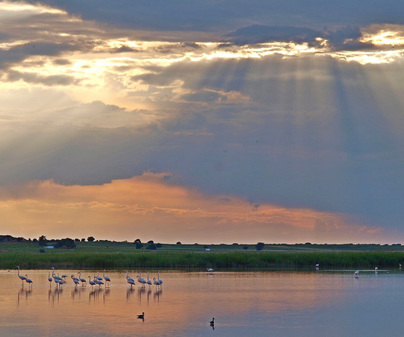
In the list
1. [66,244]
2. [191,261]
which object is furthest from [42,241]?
[191,261]

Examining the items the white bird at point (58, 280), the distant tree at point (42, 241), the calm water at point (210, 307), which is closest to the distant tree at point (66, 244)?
the distant tree at point (42, 241)

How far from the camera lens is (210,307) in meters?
38.4

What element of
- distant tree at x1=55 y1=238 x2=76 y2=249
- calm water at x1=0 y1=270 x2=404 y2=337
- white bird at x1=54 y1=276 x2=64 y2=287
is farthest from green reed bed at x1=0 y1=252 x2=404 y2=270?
distant tree at x1=55 y1=238 x2=76 y2=249

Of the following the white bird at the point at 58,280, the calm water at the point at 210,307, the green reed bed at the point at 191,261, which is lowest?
the calm water at the point at 210,307

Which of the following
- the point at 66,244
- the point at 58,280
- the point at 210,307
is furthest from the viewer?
the point at 66,244

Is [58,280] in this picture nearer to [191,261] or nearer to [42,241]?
[191,261]

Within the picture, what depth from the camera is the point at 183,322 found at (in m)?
32.8

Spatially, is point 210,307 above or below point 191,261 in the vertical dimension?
below

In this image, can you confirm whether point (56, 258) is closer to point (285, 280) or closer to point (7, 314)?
point (285, 280)

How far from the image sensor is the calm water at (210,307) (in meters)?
31.2

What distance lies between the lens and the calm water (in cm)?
3122

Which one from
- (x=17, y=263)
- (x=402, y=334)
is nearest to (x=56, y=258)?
(x=17, y=263)

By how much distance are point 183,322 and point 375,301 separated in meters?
14.2

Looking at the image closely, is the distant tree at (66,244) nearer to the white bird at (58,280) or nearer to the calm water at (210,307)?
the calm water at (210,307)
